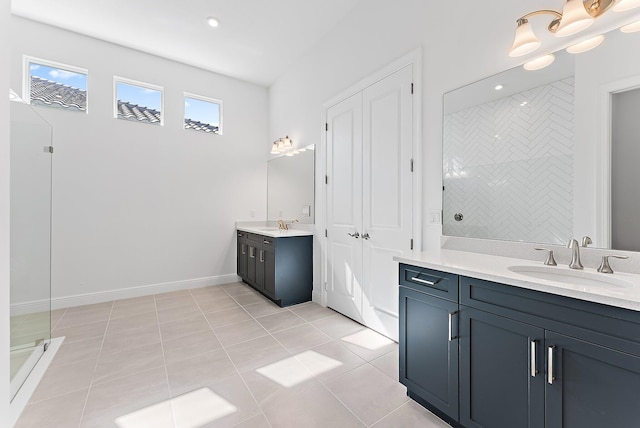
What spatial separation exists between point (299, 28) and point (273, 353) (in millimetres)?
3565

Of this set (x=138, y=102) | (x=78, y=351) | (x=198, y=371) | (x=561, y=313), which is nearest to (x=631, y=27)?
(x=561, y=313)

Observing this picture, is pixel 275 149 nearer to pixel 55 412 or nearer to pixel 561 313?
pixel 55 412

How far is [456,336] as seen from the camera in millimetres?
1415

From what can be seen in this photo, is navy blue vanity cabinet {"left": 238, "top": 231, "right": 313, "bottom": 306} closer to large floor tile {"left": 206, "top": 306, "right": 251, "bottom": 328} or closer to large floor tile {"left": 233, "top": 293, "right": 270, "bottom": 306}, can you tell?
large floor tile {"left": 233, "top": 293, "right": 270, "bottom": 306}

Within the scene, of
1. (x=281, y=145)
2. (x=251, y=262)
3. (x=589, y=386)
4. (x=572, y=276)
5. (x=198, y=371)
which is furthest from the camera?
(x=281, y=145)

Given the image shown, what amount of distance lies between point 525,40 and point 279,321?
119 inches

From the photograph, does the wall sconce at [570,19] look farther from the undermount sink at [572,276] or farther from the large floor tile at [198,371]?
the large floor tile at [198,371]

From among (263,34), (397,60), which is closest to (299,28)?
(263,34)

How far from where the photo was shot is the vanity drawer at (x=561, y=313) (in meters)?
0.92

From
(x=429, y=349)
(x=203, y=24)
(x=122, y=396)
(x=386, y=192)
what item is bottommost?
(x=122, y=396)

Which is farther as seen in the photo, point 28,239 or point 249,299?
point 249,299

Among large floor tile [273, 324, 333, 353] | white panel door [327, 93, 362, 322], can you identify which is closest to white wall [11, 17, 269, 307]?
white panel door [327, 93, 362, 322]

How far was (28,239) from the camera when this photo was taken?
2113mm

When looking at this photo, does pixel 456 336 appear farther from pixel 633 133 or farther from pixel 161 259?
pixel 161 259
